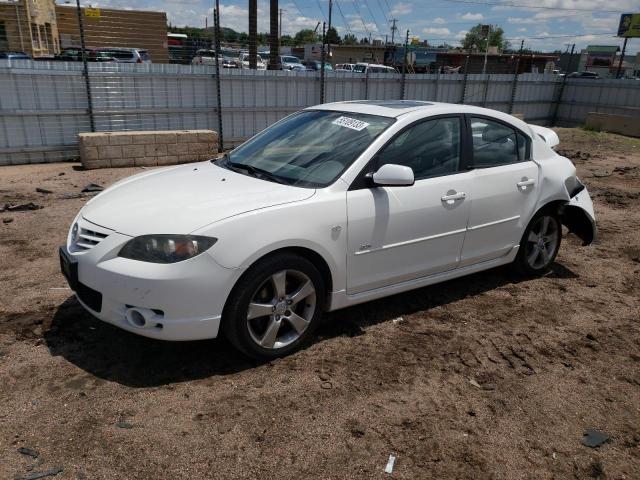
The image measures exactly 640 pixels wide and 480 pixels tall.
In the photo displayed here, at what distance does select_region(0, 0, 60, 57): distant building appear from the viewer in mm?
23094

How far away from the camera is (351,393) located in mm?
3383

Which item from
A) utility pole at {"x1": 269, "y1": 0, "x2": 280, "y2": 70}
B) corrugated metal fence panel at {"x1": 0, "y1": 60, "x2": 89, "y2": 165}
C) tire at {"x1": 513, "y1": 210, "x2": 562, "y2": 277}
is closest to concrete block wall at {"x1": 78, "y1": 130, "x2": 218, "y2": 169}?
corrugated metal fence panel at {"x1": 0, "y1": 60, "x2": 89, "y2": 165}

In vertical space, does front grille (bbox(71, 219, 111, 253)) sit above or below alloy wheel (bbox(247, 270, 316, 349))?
above

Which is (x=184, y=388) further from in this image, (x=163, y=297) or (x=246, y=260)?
(x=246, y=260)

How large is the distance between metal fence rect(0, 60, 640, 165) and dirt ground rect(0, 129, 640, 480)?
21.1ft

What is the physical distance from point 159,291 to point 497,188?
2.95 meters

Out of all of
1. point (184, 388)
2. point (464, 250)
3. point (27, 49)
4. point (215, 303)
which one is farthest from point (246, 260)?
point (27, 49)

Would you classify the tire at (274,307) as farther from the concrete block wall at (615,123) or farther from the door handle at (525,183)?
the concrete block wall at (615,123)

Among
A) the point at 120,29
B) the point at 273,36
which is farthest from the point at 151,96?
the point at 120,29

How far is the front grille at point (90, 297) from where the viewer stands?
3400 mm

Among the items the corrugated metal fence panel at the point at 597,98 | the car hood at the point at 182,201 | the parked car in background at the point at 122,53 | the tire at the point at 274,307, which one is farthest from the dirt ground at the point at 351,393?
the corrugated metal fence panel at the point at 597,98

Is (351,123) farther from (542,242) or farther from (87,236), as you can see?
(542,242)

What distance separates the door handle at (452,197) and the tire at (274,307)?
1266 mm

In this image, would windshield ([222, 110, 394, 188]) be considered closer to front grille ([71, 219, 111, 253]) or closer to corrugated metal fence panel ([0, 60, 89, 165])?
front grille ([71, 219, 111, 253])
